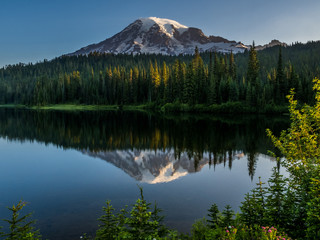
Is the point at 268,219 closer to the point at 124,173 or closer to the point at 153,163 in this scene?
the point at 124,173

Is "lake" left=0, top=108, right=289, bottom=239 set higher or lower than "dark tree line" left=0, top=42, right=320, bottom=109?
lower

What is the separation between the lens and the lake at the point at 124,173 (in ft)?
52.1

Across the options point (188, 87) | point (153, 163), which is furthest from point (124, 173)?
point (188, 87)

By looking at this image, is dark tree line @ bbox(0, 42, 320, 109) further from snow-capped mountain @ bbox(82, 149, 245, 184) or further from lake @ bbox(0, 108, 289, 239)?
snow-capped mountain @ bbox(82, 149, 245, 184)

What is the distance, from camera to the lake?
15891 millimetres

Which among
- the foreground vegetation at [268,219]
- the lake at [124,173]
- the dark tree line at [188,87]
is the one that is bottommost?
the lake at [124,173]

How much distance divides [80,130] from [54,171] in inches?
1079

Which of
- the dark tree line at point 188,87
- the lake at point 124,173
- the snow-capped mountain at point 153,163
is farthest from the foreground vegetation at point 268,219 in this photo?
the dark tree line at point 188,87

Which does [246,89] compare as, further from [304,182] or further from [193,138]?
[304,182]

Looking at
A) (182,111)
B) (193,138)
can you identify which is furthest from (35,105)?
(193,138)

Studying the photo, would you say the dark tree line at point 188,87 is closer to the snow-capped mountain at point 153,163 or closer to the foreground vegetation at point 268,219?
the snow-capped mountain at point 153,163

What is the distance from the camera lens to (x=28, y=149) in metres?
38.1

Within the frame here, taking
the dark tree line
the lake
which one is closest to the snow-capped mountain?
Answer: the lake

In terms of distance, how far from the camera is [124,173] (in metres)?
25.0
